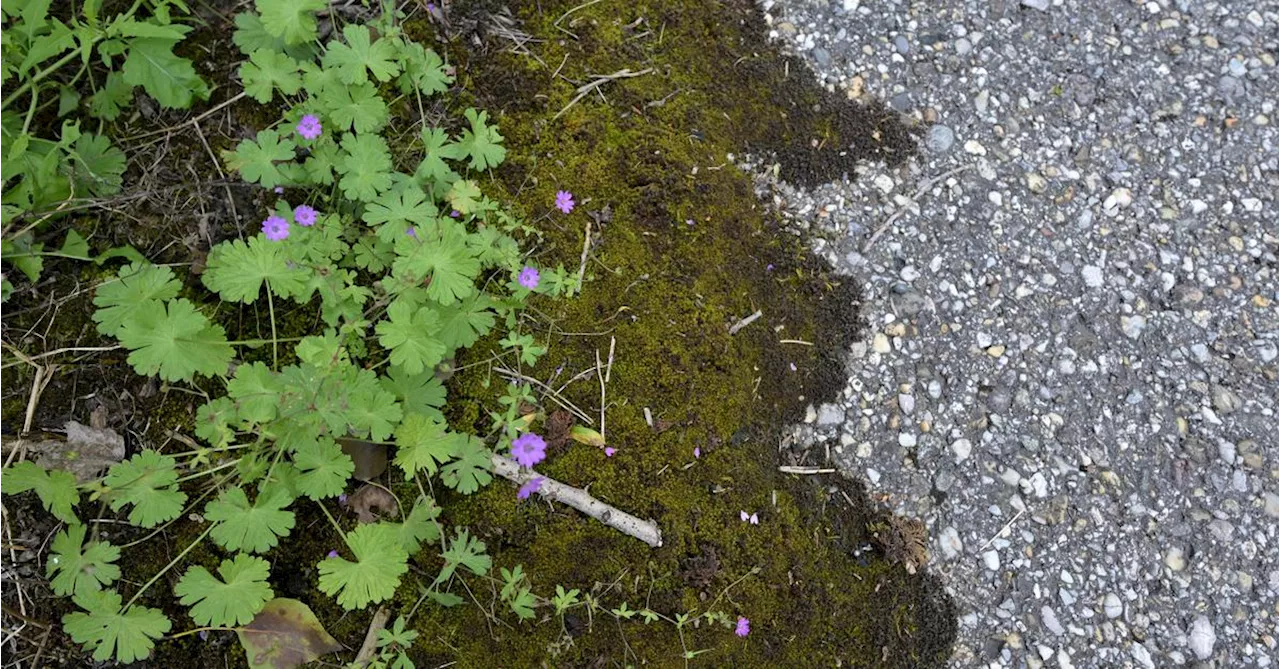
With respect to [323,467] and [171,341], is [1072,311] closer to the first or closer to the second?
[323,467]

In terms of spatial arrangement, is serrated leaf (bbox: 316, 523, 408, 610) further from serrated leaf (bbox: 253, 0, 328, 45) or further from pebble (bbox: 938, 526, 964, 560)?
pebble (bbox: 938, 526, 964, 560)

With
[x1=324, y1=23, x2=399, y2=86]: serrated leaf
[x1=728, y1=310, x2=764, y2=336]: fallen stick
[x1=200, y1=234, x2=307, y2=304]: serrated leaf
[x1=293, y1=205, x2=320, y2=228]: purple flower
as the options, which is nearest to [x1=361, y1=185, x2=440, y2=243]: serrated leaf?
[x1=293, y1=205, x2=320, y2=228]: purple flower

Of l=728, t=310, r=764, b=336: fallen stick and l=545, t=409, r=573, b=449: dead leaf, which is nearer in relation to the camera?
l=545, t=409, r=573, b=449: dead leaf

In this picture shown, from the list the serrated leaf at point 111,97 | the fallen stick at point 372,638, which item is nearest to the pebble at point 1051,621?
the fallen stick at point 372,638

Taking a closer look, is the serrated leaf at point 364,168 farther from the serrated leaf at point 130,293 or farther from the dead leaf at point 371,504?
the dead leaf at point 371,504

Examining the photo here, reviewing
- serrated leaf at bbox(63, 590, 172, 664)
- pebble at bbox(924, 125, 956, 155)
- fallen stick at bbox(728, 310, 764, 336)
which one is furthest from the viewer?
pebble at bbox(924, 125, 956, 155)

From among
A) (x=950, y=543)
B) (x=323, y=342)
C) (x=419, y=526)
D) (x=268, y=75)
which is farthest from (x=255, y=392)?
(x=950, y=543)
